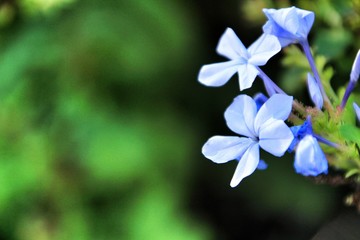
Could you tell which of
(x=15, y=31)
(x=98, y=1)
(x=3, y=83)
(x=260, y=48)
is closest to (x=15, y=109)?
(x=3, y=83)

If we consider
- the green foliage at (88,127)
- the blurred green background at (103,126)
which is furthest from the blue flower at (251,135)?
the green foliage at (88,127)

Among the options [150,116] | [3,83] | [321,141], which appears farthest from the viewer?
[150,116]

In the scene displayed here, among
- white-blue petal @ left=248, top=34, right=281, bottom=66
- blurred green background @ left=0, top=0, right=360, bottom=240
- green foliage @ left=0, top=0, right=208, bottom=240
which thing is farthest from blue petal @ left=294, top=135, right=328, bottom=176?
green foliage @ left=0, top=0, right=208, bottom=240

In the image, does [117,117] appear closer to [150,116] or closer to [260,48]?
[150,116]

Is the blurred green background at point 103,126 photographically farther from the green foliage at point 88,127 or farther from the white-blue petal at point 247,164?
the white-blue petal at point 247,164

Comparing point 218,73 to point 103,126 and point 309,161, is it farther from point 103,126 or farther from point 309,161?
point 103,126

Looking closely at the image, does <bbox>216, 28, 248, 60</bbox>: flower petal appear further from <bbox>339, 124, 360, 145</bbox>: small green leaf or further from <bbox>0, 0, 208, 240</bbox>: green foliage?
<bbox>0, 0, 208, 240</bbox>: green foliage

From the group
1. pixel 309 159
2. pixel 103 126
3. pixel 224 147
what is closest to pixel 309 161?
pixel 309 159
